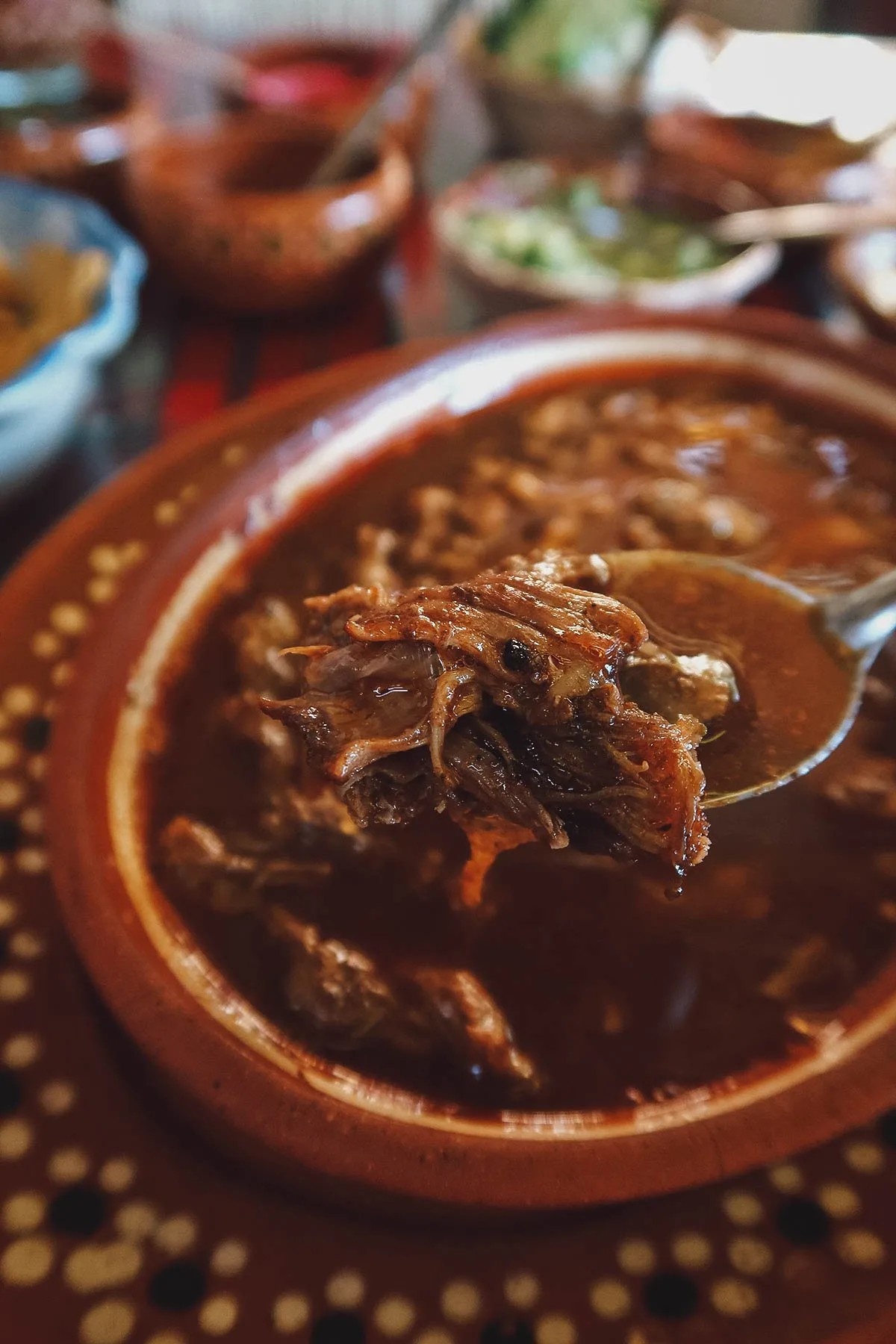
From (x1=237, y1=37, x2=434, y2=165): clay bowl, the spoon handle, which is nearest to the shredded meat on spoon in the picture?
the spoon handle

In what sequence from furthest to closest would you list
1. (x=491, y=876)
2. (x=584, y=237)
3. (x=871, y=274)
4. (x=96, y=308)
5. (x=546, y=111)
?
1. (x=546, y=111)
2. (x=584, y=237)
3. (x=871, y=274)
4. (x=96, y=308)
5. (x=491, y=876)

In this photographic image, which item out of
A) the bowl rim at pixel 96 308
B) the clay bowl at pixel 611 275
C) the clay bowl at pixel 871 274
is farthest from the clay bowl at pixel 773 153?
the bowl rim at pixel 96 308

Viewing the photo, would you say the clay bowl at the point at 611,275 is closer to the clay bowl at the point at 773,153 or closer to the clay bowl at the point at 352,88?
the clay bowl at the point at 773,153

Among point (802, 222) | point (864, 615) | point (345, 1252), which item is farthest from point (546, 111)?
point (345, 1252)

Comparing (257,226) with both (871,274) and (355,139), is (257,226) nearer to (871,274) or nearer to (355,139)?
(355,139)

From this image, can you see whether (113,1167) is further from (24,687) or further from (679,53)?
(679,53)

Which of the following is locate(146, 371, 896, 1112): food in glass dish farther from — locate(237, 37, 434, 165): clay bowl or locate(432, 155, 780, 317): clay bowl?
locate(237, 37, 434, 165): clay bowl
